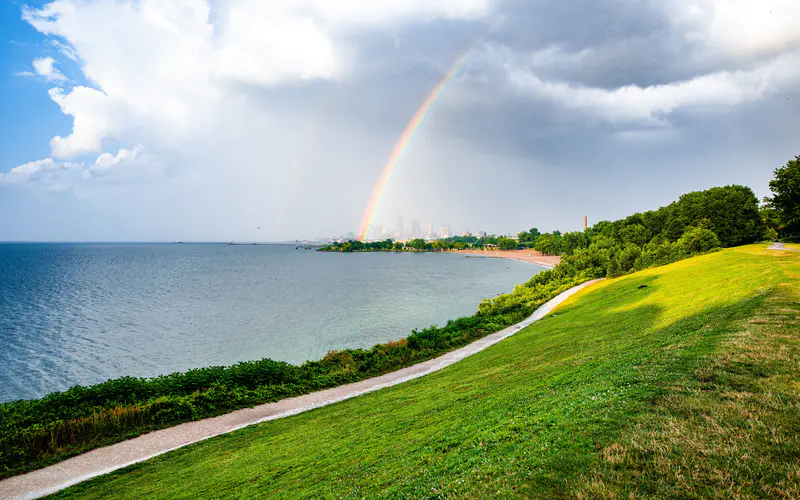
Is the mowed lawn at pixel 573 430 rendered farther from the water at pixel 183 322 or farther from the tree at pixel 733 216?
the tree at pixel 733 216

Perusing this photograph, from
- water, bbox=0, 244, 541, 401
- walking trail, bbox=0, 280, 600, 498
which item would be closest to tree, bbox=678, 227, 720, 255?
water, bbox=0, 244, 541, 401

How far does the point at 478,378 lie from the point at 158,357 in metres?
34.5

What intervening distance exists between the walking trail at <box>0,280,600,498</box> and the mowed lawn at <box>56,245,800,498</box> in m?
1.30

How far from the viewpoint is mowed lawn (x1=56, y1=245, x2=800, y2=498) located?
5.80 meters

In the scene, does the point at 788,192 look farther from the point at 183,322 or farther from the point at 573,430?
the point at 183,322

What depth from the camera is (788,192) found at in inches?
1874

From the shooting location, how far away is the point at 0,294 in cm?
7212

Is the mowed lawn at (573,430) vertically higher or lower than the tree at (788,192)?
lower

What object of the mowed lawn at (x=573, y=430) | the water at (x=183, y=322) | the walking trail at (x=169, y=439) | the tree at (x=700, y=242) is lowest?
the water at (x=183, y=322)

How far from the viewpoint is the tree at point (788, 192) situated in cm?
4638

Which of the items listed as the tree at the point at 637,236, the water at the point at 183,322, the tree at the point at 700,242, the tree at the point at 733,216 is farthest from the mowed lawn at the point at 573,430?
the tree at the point at 637,236

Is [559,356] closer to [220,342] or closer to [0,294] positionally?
[220,342]

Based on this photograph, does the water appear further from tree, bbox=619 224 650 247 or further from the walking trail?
tree, bbox=619 224 650 247

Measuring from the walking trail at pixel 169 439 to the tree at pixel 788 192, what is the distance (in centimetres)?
5196
